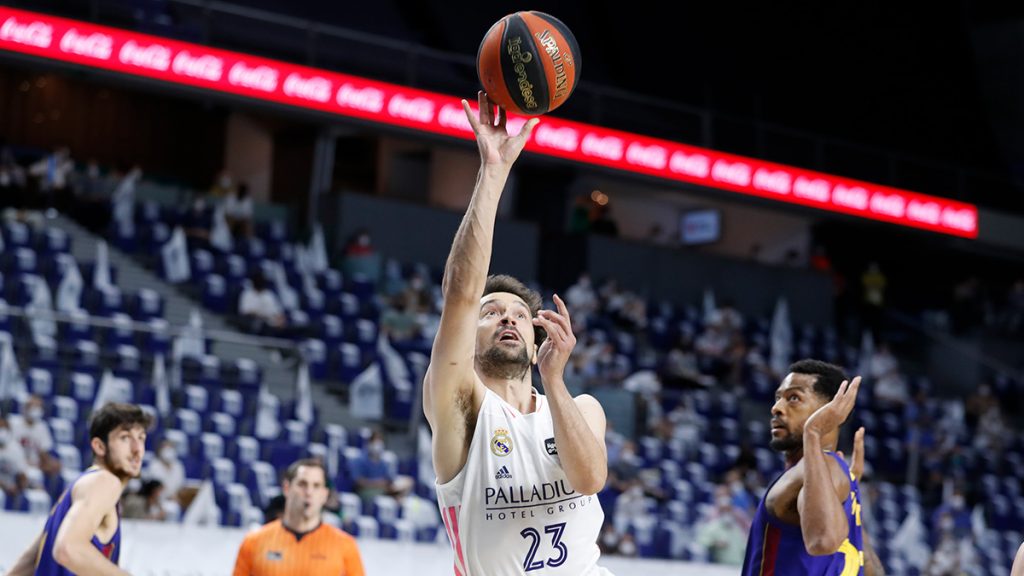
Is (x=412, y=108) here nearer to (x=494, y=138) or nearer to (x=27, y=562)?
(x=27, y=562)

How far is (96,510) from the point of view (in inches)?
215

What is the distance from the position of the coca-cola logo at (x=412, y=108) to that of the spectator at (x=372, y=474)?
621 cm

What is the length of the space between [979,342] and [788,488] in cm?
2098

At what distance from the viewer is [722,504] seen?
14.1 metres

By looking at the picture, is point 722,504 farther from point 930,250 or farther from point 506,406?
point 930,250

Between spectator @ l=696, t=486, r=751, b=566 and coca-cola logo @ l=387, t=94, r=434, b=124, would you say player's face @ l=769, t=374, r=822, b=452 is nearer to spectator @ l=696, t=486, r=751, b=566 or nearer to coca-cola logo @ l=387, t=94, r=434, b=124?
spectator @ l=696, t=486, r=751, b=566

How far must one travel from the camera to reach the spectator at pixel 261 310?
1567 cm

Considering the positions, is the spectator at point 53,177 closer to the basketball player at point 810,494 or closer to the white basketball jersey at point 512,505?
the basketball player at point 810,494

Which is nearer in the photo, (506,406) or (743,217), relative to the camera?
(506,406)

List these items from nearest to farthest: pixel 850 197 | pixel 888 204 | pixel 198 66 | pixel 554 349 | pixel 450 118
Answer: pixel 554 349
pixel 198 66
pixel 450 118
pixel 850 197
pixel 888 204

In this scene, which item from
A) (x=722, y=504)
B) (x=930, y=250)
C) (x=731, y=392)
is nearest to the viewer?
(x=722, y=504)

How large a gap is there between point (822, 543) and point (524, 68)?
182cm

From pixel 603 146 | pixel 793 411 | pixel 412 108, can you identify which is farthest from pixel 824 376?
pixel 603 146

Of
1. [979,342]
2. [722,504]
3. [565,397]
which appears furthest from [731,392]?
[565,397]
